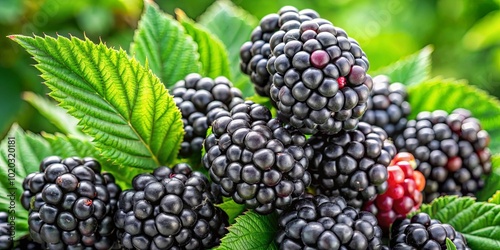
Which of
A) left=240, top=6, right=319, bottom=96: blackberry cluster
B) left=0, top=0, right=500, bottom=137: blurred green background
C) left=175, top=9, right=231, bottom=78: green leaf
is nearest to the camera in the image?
left=240, top=6, right=319, bottom=96: blackberry cluster

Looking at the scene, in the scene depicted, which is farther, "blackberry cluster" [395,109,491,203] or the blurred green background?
the blurred green background

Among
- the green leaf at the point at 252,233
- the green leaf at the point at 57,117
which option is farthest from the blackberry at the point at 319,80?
the green leaf at the point at 57,117

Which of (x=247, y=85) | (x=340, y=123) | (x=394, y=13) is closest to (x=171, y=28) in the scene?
(x=247, y=85)

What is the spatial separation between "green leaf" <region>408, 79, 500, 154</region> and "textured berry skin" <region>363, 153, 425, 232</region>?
25cm

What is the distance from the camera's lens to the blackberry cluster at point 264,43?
3.40 feet

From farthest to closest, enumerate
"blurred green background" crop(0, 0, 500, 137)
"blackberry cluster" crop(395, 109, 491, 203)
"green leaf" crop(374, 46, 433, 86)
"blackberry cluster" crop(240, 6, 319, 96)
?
"blurred green background" crop(0, 0, 500, 137) < "green leaf" crop(374, 46, 433, 86) < "blackberry cluster" crop(395, 109, 491, 203) < "blackberry cluster" crop(240, 6, 319, 96)

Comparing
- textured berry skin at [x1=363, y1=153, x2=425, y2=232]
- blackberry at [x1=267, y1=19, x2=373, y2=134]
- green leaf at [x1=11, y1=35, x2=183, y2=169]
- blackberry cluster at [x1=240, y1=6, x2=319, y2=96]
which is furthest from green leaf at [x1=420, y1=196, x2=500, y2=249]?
green leaf at [x1=11, y1=35, x2=183, y2=169]

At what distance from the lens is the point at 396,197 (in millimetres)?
1087

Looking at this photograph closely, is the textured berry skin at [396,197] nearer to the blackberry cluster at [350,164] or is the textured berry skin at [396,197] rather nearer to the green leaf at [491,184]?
the blackberry cluster at [350,164]

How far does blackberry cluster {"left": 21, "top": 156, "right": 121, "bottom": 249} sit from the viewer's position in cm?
97

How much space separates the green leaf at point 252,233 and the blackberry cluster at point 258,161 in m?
0.03

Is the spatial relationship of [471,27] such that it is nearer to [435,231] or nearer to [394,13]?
[394,13]

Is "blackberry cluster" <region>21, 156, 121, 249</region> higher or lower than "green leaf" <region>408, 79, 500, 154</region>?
lower

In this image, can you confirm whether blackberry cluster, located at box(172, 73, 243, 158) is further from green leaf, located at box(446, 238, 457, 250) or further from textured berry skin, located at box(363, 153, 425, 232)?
green leaf, located at box(446, 238, 457, 250)
